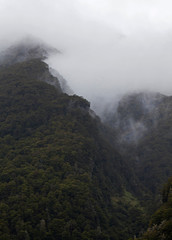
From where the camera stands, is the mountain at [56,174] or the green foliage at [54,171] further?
the mountain at [56,174]

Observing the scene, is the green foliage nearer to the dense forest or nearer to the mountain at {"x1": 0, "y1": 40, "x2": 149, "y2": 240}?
the mountain at {"x1": 0, "y1": 40, "x2": 149, "y2": 240}

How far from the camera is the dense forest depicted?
103225 mm

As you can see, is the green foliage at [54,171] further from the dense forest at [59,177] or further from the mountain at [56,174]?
the dense forest at [59,177]

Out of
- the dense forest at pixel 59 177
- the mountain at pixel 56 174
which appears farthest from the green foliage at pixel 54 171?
the dense forest at pixel 59 177

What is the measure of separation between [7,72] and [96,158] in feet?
241

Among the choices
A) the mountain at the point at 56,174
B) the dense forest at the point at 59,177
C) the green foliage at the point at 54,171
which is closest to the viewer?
the dense forest at the point at 59,177

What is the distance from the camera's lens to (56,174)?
128 m

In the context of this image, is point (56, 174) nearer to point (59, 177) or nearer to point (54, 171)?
point (59, 177)

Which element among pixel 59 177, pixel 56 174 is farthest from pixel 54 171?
pixel 59 177

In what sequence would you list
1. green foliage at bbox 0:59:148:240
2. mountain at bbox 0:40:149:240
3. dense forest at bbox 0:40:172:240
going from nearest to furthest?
1. dense forest at bbox 0:40:172:240
2. green foliage at bbox 0:59:148:240
3. mountain at bbox 0:40:149:240

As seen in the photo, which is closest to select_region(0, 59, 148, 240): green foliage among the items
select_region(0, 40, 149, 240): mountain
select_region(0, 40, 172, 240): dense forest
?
select_region(0, 40, 149, 240): mountain

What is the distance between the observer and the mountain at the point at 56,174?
104 meters

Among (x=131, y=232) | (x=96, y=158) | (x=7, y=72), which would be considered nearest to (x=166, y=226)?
(x=131, y=232)

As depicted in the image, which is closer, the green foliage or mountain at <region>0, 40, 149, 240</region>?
the green foliage
